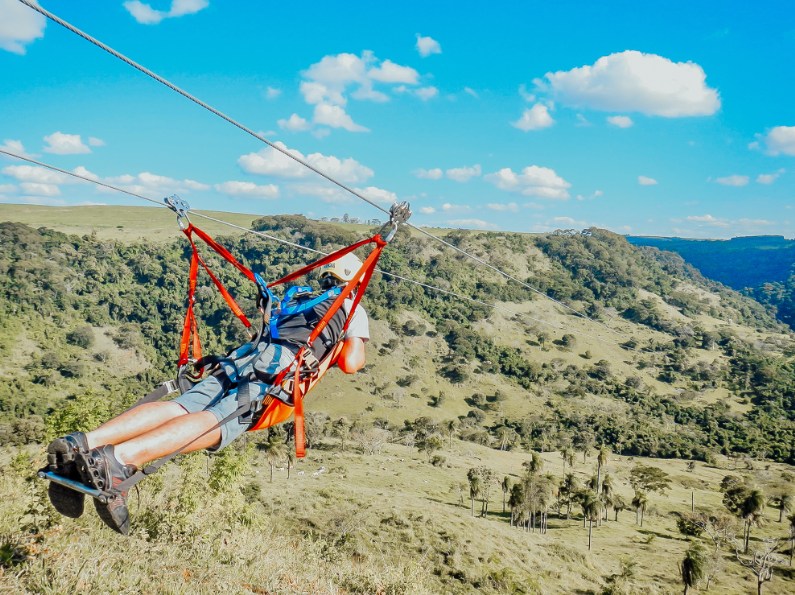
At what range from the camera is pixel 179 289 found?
114 metres

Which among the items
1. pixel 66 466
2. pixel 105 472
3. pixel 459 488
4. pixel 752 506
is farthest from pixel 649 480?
pixel 66 466

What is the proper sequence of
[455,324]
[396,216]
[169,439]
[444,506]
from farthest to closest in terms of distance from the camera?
[455,324] < [444,506] < [396,216] < [169,439]

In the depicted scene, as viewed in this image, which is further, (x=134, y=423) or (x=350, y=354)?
(x=350, y=354)

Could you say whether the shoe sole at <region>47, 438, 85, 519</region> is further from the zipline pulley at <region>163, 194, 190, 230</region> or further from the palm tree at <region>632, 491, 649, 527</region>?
the palm tree at <region>632, 491, 649, 527</region>

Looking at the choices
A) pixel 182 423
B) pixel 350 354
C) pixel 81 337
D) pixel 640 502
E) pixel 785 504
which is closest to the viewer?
pixel 182 423

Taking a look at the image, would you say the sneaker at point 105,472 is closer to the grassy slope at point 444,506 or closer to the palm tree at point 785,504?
the grassy slope at point 444,506

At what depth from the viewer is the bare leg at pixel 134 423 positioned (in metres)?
3.56

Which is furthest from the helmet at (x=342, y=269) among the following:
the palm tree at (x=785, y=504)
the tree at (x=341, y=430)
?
the palm tree at (x=785, y=504)

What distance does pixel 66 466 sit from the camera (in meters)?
3.37

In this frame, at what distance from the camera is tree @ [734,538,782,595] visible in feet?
102

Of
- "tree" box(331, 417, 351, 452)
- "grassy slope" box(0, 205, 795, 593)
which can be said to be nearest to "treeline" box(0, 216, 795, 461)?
"grassy slope" box(0, 205, 795, 593)

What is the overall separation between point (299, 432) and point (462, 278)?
128639mm

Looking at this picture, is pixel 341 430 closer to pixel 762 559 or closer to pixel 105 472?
pixel 762 559

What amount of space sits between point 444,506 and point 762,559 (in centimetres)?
2174
